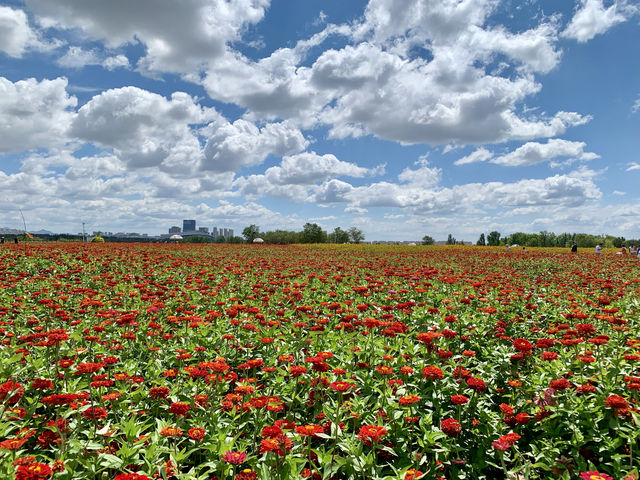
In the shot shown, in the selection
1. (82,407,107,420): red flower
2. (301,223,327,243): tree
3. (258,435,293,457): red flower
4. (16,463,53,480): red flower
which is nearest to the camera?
(16,463,53,480): red flower

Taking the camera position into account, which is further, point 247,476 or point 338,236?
point 338,236

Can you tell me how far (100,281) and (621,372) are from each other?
34.8ft

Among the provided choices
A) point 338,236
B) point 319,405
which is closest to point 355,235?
point 338,236

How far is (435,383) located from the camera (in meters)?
3.67

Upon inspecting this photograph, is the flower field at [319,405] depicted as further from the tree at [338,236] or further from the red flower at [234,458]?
the tree at [338,236]

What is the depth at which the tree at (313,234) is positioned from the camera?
110 metres

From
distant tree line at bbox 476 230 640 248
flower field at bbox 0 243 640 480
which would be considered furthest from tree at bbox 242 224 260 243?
flower field at bbox 0 243 640 480

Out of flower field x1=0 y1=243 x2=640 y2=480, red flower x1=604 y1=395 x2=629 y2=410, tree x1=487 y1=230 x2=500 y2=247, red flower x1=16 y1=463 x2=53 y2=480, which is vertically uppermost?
tree x1=487 y1=230 x2=500 y2=247

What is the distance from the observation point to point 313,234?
11144cm

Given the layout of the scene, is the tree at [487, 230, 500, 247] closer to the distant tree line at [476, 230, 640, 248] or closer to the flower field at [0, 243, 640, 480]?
the distant tree line at [476, 230, 640, 248]

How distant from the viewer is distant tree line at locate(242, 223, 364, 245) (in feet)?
364

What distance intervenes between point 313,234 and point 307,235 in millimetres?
2010

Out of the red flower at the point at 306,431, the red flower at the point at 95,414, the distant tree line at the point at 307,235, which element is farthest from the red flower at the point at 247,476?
the distant tree line at the point at 307,235

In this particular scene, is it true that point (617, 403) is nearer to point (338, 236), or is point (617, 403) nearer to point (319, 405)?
point (319, 405)
